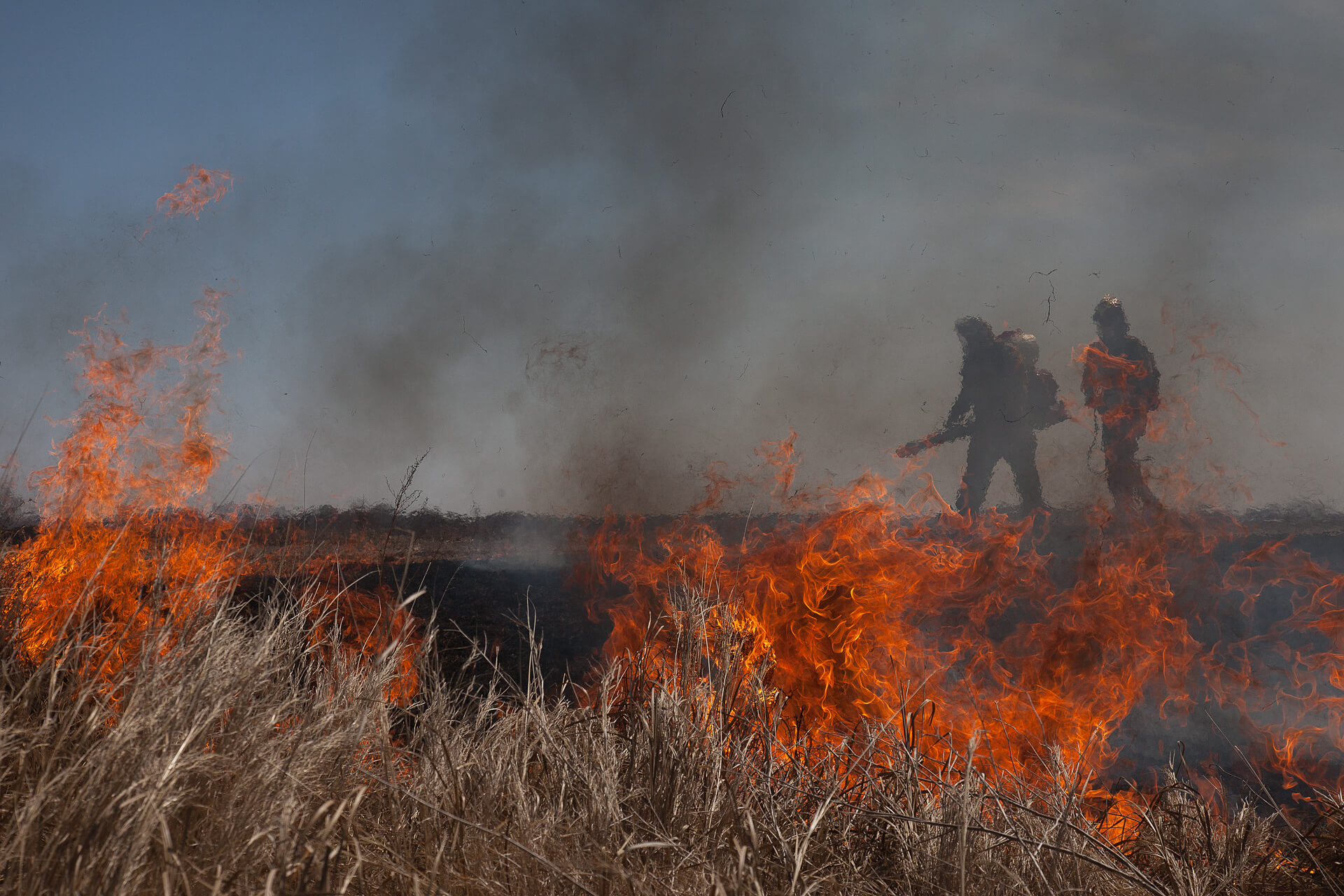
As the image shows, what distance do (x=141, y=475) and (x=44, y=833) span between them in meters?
7.02

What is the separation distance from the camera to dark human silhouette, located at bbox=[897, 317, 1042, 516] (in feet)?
28.3

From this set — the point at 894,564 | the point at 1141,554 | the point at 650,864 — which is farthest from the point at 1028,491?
the point at 650,864

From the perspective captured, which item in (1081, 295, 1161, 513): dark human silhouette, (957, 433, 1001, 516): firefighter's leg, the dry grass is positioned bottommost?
the dry grass

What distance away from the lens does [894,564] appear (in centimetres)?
620

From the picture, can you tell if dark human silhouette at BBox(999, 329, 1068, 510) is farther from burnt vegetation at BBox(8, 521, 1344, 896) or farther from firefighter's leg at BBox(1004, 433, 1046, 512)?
burnt vegetation at BBox(8, 521, 1344, 896)

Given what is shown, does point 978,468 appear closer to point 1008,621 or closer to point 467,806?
point 1008,621

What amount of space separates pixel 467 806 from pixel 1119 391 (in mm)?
9021

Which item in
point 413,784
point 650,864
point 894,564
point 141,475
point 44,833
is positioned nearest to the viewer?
point 44,833

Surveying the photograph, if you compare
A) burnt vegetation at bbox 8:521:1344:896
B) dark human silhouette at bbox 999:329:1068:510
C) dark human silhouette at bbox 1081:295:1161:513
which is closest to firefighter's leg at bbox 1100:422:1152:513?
→ dark human silhouette at bbox 1081:295:1161:513

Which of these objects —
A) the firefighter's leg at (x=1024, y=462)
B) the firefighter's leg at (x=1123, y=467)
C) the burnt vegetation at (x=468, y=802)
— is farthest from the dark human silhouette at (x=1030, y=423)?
the burnt vegetation at (x=468, y=802)

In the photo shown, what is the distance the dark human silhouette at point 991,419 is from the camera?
8625mm

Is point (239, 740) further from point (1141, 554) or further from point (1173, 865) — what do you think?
point (1141, 554)

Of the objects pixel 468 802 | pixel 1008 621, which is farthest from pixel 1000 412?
pixel 468 802

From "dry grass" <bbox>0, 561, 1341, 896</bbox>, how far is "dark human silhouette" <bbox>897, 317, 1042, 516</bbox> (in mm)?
6073
